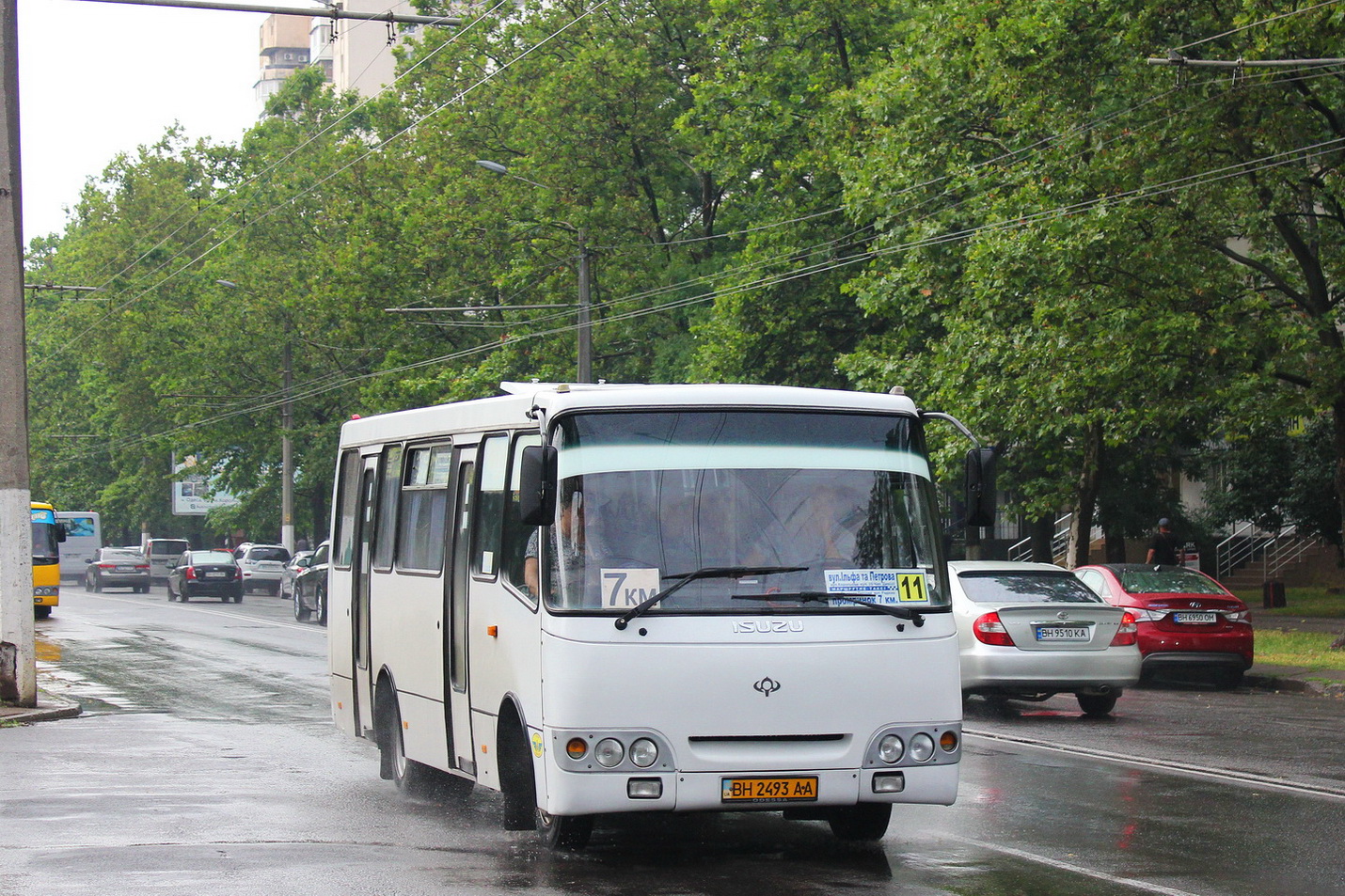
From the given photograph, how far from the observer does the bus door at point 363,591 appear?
12750 millimetres

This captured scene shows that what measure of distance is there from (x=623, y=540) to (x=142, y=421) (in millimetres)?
70016

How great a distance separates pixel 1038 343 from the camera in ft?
87.7

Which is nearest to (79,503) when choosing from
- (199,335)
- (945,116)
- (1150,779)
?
(199,335)

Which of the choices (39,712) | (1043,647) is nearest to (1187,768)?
(1043,647)

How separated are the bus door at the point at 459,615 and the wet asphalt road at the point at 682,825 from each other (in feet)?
1.69

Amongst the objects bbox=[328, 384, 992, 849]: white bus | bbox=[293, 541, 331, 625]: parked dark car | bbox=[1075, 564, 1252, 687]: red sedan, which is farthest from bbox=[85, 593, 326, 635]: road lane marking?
bbox=[328, 384, 992, 849]: white bus

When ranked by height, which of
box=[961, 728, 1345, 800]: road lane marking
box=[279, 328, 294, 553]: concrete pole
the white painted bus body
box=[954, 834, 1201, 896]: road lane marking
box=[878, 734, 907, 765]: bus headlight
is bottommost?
box=[961, 728, 1345, 800]: road lane marking

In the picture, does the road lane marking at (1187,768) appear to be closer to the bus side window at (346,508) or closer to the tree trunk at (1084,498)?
the bus side window at (346,508)

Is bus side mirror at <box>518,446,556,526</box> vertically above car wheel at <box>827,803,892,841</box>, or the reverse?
bus side mirror at <box>518,446,556,526</box>

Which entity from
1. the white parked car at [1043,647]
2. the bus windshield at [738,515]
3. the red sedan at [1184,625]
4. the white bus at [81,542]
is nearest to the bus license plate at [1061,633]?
the white parked car at [1043,647]

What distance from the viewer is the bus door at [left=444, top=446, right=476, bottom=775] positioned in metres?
10.3

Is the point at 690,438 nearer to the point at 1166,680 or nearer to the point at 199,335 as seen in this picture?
the point at 1166,680

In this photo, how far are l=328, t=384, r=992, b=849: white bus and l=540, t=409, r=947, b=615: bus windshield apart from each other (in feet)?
0.03

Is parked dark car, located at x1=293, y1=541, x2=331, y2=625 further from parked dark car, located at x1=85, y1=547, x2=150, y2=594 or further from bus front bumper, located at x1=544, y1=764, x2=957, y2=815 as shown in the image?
bus front bumper, located at x1=544, y1=764, x2=957, y2=815
